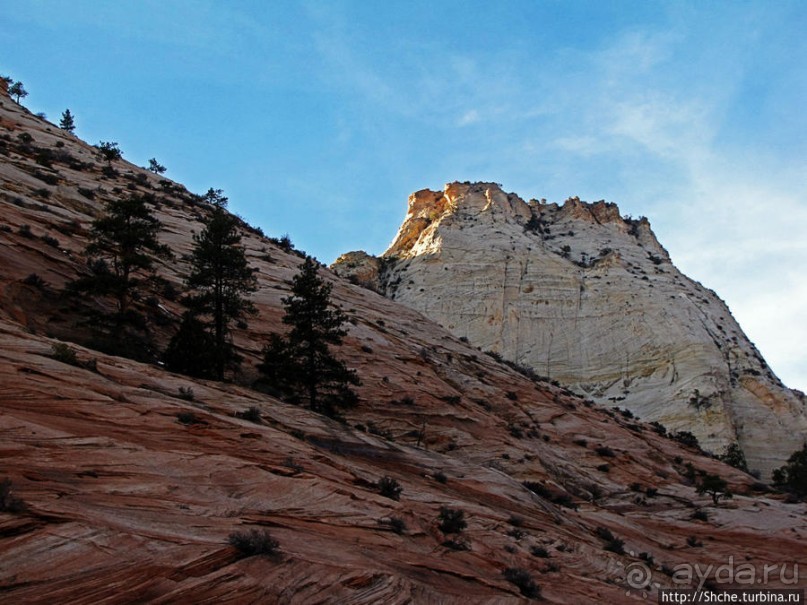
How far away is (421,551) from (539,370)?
44840 mm

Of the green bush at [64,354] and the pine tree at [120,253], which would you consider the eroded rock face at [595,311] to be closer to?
the pine tree at [120,253]

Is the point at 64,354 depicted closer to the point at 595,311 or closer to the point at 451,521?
the point at 451,521

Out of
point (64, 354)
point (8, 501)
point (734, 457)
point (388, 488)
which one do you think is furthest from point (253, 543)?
point (734, 457)

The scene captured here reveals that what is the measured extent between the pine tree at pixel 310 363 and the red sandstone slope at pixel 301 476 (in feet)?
4.08

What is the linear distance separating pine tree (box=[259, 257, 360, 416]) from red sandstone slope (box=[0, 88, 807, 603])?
1.24 metres

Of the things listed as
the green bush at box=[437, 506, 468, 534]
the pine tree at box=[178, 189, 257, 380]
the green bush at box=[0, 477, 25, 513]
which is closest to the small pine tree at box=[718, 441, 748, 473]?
the green bush at box=[437, 506, 468, 534]

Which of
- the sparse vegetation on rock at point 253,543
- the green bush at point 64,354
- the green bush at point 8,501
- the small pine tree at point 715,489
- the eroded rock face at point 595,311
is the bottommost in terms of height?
the sparse vegetation on rock at point 253,543

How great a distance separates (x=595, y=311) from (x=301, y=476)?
50.9 m

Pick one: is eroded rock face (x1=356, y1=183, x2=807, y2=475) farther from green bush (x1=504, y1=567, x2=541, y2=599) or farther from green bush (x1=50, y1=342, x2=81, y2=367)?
green bush (x1=50, y1=342, x2=81, y2=367)

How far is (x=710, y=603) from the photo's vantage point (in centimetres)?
1959

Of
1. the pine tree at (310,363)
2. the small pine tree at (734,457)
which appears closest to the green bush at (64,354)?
the pine tree at (310,363)

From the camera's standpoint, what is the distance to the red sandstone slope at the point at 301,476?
1015 cm

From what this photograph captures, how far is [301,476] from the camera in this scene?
585 inches

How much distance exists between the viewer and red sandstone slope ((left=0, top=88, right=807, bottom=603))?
1015 cm
